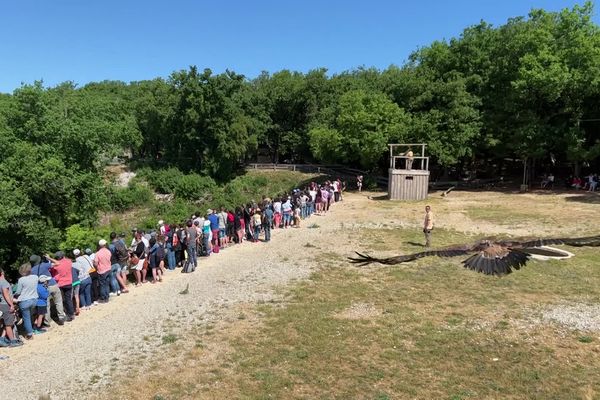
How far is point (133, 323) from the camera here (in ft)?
35.3

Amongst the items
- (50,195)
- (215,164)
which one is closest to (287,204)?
(50,195)

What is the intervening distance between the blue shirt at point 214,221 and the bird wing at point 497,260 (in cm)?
1395

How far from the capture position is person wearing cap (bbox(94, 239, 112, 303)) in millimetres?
11891

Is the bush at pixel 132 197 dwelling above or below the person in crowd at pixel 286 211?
below

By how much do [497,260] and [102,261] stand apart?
10532mm

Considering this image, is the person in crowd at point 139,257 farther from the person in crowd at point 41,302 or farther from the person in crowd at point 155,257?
the person in crowd at point 41,302

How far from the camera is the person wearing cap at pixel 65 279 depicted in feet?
35.3

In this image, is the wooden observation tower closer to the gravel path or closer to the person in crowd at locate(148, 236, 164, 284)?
the gravel path

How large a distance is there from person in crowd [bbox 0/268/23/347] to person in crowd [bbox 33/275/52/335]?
22.4 inches

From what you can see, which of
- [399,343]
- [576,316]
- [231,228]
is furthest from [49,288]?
[576,316]

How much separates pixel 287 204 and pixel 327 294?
32.8ft

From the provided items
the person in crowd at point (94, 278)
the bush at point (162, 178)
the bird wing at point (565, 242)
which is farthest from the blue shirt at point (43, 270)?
the bush at point (162, 178)

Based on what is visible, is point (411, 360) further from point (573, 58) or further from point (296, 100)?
point (296, 100)

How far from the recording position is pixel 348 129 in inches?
1521
